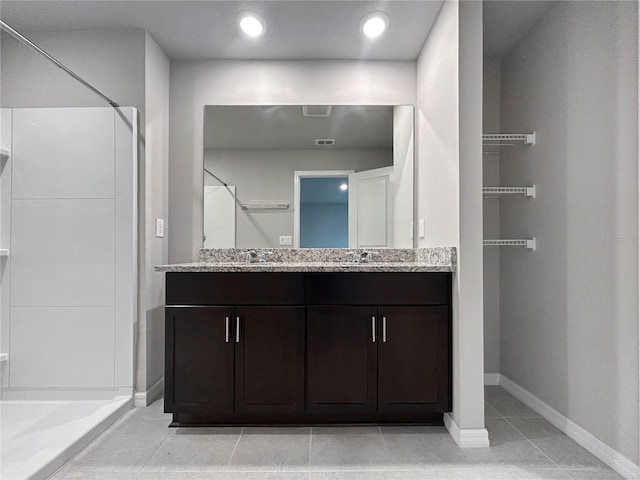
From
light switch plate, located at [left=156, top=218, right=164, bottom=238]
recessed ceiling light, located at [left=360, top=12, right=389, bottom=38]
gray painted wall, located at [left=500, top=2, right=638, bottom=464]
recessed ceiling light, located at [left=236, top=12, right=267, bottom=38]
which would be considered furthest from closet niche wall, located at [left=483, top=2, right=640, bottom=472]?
light switch plate, located at [left=156, top=218, right=164, bottom=238]

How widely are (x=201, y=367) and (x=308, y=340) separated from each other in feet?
1.88

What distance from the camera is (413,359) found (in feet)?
7.04

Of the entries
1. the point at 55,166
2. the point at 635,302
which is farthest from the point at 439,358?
the point at 55,166

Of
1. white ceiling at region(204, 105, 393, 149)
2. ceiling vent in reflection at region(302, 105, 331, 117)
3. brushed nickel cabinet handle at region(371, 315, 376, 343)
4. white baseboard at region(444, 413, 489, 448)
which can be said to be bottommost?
white baseboard at region(444, 413, 489, 448)

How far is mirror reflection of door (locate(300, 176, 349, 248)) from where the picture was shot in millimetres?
2842

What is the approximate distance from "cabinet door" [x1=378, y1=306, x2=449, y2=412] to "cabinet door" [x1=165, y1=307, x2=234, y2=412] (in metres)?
0.80

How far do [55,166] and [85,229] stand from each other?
434 mm

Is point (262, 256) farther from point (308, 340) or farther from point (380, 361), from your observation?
point (380, 361)

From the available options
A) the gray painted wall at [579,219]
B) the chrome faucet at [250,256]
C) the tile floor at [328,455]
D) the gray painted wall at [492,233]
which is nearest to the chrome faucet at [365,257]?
the chrome faucet at [250,256]

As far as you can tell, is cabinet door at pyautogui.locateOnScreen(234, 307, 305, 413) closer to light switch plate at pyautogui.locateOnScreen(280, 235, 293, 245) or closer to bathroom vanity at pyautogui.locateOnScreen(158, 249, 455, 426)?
bathroom vanity at pyautogui.locateOnScreen(158, 249, 455, 426)

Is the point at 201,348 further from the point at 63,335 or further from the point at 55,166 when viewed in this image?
the point at 55,166

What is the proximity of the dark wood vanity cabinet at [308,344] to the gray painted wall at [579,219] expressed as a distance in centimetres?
62

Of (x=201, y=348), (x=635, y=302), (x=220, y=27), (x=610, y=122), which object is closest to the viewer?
(x=635, y=302)

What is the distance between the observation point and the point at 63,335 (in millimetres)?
2559
